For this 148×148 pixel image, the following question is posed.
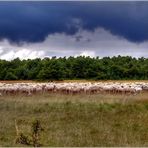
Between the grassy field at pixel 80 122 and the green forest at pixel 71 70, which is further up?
the green forest at pixel 71 70

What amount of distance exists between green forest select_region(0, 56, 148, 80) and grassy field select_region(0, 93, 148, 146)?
32.9 metres

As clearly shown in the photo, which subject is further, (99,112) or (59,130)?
(99,112)

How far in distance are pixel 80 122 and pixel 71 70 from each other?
135ft

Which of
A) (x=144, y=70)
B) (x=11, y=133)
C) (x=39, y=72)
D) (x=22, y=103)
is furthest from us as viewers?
(x=144, y=70)

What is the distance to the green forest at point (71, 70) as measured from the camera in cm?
5528

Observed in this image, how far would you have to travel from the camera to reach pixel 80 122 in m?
16.0

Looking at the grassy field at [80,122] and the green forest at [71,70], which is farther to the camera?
the green forest at [71,70]

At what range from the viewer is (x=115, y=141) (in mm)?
12367

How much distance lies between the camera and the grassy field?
12602 millimetres

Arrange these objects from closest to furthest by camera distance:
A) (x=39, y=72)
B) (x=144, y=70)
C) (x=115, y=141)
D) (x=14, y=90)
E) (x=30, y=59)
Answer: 1. (x=115, y=141)
2. (x=14, y=90)
3. (x=39, y=72)
4. (x=144, y=70)
5. (x=30, y=59)

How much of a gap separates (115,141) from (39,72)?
142 feet

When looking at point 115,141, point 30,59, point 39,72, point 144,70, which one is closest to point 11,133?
point 115,141

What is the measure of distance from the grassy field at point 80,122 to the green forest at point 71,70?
32899 mm

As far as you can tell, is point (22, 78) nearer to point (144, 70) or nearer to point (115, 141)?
point (144, 70)
